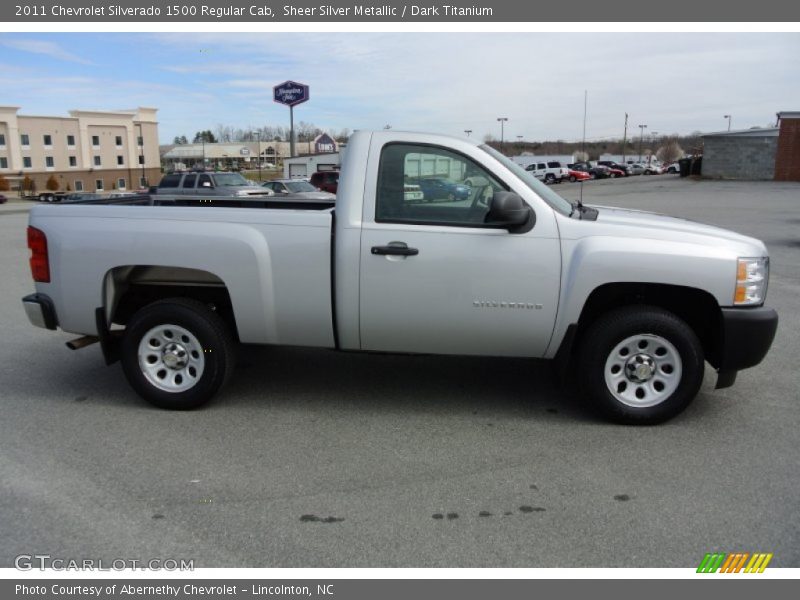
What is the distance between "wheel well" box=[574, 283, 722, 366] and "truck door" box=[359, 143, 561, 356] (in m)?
0.45

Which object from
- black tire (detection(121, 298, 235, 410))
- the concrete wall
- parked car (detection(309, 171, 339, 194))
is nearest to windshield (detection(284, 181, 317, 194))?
parked car (detection(309, 171, 339, 194))

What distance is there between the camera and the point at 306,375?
235 inches

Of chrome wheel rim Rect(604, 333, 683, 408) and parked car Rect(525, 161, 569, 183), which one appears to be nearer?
chrome wheel rim Rect(604, 333, 683, 408)

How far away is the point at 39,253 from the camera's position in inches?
200

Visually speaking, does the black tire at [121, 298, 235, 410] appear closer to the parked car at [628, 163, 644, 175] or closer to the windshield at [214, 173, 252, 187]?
the windshield at [214, 173, 252, 187]

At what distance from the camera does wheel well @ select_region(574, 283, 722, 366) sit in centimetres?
477

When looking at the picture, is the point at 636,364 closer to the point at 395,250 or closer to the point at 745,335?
the point at 745,335

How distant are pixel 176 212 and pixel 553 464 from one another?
3.09 metres

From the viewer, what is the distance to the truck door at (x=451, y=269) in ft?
15.1

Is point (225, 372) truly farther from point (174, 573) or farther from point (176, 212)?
point (174, 573)

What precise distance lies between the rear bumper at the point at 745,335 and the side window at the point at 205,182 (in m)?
25.4

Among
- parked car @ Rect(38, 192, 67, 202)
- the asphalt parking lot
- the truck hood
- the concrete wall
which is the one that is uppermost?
the concrete wall

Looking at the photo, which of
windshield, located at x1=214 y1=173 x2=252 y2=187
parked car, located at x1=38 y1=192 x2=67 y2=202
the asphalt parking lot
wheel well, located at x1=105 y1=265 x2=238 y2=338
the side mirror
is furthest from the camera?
parked car, located at x1=38 y1=192 x2=67 y2=202

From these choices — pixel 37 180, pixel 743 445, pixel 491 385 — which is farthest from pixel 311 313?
pixel 37 180
